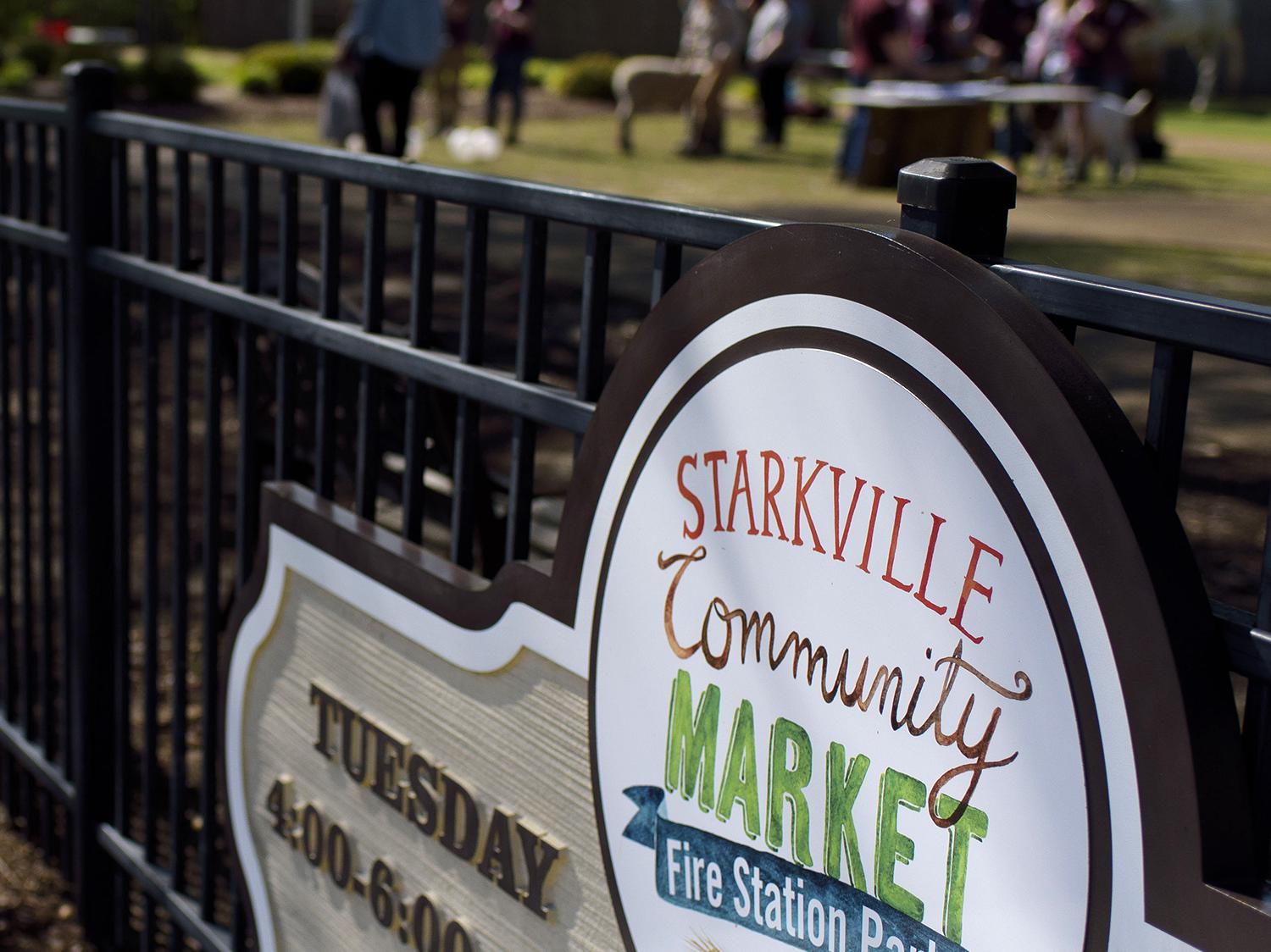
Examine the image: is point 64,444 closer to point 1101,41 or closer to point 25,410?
point 25,410

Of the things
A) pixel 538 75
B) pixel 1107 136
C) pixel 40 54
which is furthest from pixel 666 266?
pixel 538 75

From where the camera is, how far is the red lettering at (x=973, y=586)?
4.26 feet

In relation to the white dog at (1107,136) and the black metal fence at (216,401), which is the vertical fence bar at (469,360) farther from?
the white dog at (1107,136)

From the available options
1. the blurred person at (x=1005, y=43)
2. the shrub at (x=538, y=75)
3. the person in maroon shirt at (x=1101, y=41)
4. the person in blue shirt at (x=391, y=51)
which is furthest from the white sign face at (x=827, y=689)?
the shrub at (x=538, y=75)

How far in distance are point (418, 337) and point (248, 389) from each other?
483mm

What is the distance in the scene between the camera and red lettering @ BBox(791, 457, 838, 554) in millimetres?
1476

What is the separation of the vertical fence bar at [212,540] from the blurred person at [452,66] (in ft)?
50.5

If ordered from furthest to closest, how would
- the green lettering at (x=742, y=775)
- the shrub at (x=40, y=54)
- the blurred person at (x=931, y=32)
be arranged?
the shrub at (x=40, y=54) < the blurred person at (x=931, y=32) < the green lettering at (x=742, y=775)

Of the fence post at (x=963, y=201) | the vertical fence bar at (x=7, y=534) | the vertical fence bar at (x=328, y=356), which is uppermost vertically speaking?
the fence post at (x=963, y=201)

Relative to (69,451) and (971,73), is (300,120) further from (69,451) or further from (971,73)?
(69,451)

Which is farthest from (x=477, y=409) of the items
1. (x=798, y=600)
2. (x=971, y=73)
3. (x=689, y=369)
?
(x=971, y=73)

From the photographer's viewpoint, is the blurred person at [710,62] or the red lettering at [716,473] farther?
the blurred person at [710,62]

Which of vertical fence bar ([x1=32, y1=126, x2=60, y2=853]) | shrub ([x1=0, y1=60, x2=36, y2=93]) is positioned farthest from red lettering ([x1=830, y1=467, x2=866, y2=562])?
shrub ([x1=0, y1=60, x2=36, y2=93])

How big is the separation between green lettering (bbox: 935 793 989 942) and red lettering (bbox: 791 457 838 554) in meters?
0.26
